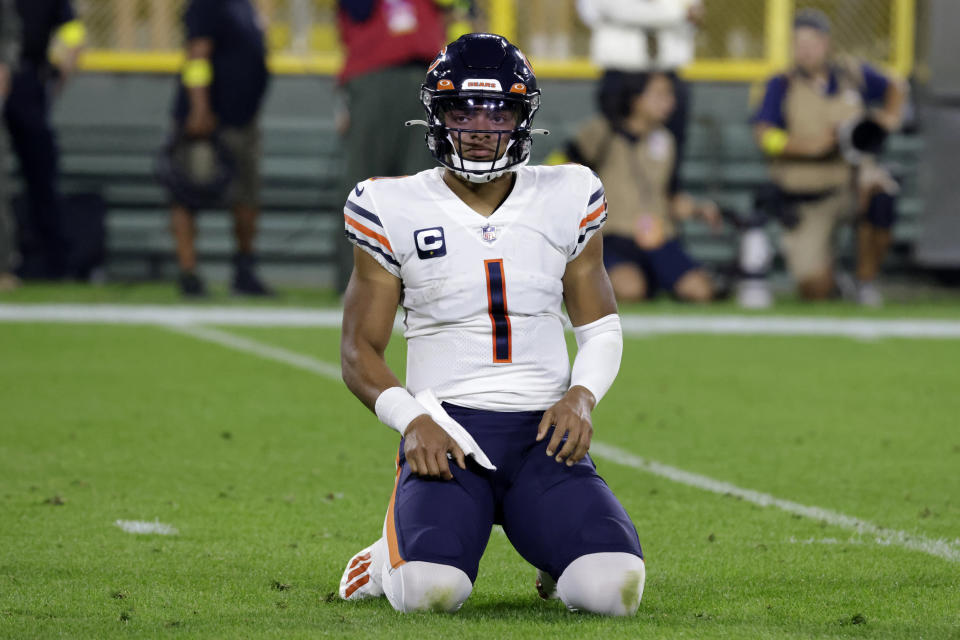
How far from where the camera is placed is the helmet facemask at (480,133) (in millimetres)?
3791

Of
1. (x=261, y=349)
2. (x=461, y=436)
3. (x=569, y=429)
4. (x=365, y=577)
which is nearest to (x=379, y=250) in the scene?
(x=461, y=436)

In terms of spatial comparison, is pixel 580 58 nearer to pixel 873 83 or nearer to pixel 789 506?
pixel 873 83

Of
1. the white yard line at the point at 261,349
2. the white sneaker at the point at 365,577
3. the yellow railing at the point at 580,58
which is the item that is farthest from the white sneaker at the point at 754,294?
the white sneaker at the point at 365,577

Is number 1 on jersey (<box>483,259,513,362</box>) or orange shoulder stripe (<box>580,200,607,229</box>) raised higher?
orange shoulder stripe (<box>580,200,607,229</box>)

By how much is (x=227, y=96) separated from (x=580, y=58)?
4.46 m

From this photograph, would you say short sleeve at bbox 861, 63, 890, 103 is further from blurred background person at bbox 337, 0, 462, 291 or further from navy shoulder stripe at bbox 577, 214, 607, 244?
navy shoulder stripe at bbox 577, 214, 607, 244

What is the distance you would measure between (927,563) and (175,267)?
1033 cm

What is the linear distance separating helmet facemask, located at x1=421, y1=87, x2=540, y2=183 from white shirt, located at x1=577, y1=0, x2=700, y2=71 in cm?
805

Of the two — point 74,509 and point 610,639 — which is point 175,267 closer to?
point 74,509

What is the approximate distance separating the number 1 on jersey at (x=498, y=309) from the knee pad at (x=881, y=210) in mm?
8409

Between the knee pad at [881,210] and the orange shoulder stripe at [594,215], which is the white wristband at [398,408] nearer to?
the orange shoulder stripe at [594,215]

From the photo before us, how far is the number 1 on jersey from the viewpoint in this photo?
3783 mm

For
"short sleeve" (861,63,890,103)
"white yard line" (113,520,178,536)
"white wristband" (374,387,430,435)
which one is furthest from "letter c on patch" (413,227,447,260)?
"short sleeve" (861,63,890,103)

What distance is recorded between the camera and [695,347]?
910 cm
